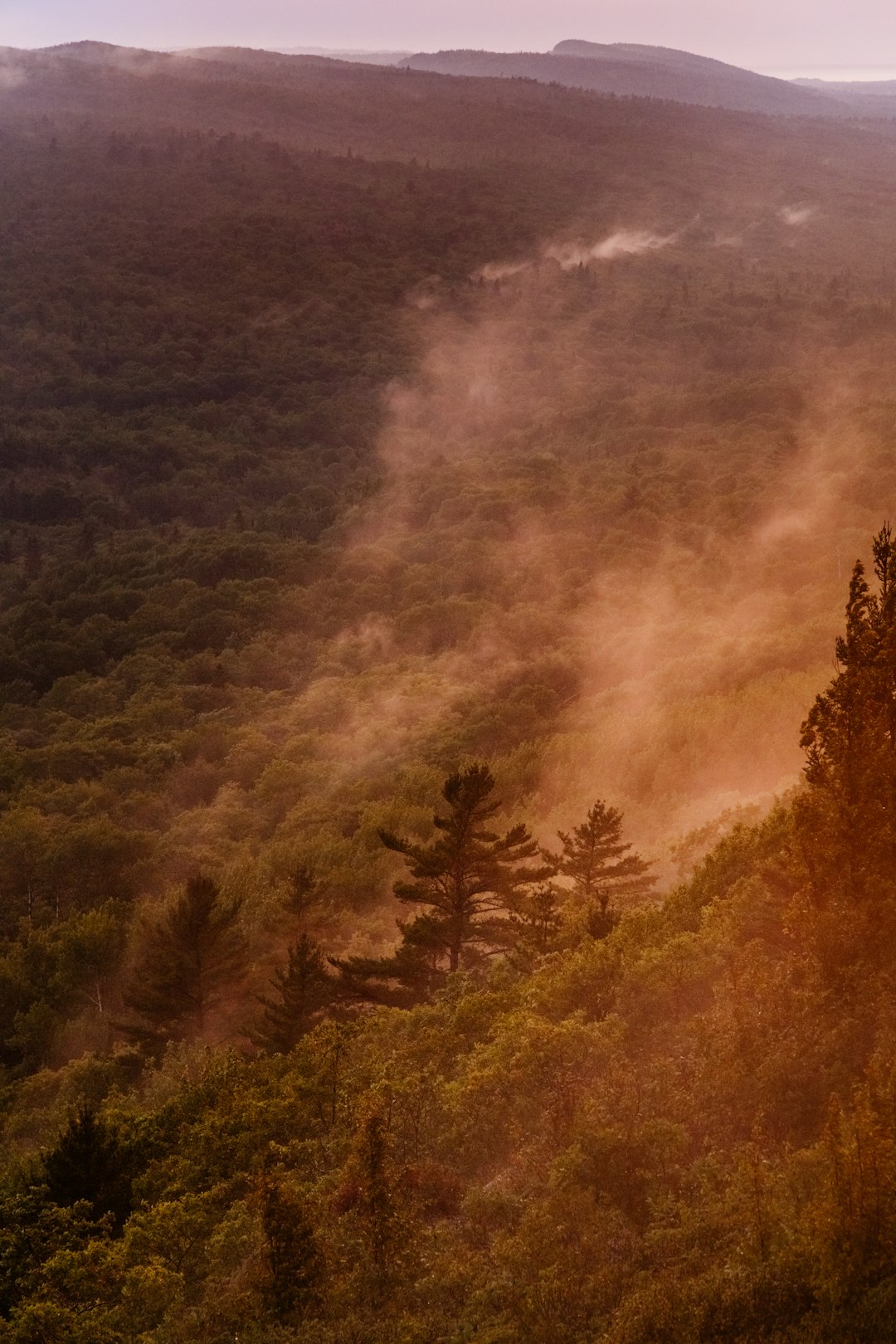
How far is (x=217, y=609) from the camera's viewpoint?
405ft

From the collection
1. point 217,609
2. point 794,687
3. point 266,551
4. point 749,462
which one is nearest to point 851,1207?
point 794,687

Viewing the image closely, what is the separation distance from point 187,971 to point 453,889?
383 inches

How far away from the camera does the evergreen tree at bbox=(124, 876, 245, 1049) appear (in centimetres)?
3344

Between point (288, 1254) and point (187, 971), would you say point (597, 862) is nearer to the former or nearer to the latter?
point (187, 971)

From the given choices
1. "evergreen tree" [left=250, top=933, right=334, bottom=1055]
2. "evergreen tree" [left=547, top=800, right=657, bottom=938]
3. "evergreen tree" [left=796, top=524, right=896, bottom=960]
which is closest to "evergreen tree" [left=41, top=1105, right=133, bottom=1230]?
"evergreen tree" [left=250, top=933, right=334, bottom=1055]

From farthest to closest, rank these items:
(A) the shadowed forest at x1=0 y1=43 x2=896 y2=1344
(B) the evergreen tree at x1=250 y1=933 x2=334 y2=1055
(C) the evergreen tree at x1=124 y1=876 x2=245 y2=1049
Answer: (C) the evergreen tree at x1=124 y1=876 x2=245 y2=1049 < (B) the evergreen tree at x1=250 y1=933 x2=334 y2=1055 < (A) the shadowed forest at x1=0 y1=43 x2=896 y2=1344

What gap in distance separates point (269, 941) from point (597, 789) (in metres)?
22.9

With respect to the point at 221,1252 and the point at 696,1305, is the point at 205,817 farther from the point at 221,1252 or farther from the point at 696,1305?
the point at 696,1305

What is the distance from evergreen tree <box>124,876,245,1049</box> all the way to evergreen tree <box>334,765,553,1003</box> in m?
5.82

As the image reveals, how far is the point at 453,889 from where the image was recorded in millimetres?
30438

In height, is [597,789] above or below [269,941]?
above

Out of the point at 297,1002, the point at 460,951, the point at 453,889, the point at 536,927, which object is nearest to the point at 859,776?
the point at 536,927

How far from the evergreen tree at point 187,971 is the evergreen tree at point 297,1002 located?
16.0 feet

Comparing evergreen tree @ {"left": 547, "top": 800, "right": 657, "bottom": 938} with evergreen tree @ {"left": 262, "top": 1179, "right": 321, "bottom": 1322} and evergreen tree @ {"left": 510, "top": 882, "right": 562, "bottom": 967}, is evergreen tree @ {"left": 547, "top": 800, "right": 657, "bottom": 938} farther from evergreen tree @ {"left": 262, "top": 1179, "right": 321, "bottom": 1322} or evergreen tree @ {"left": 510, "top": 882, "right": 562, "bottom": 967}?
evergreen tree @ {"left": 262, "top": 1179, "right": 321, "bottom": 1322}
